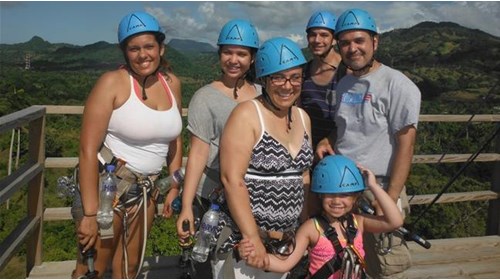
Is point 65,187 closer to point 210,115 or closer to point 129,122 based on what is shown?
point 129,122

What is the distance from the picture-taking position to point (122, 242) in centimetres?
278

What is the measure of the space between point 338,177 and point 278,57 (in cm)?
70

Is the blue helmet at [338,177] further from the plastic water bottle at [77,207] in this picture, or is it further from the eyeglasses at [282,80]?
the plastic water bottle at [77,207]

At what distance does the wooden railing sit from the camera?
3.18 meters

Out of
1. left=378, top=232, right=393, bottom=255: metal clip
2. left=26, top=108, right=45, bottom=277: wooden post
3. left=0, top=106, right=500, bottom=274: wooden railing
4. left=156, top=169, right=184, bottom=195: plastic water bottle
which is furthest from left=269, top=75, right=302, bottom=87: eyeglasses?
left=26, top=108, right=45, bottom=277: wooden post

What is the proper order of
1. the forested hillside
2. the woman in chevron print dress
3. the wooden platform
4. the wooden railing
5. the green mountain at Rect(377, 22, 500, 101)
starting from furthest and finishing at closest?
1. the green mountain at Rect(377, 22, 500, 101)
2. the forested hillside
3. the wooden platform
4. the wooden railing
5. the woman in chevron print dress

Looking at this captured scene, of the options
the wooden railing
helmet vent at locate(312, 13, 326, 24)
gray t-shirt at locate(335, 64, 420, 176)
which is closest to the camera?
gray t-shirt at locate(335, 64, 420, 176)

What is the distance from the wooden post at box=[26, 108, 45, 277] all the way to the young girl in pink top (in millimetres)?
2253

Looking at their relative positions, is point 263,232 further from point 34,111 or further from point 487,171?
point 487,171

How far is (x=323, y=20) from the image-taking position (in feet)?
10.8

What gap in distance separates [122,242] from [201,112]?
881mm

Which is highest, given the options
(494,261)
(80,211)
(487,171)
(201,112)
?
(201,112)

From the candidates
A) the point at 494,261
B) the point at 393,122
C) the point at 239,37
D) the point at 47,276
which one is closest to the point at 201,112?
the point at 239,37

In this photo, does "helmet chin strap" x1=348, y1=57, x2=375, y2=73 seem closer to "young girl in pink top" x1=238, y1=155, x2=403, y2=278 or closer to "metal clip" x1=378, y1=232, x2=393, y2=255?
"young girl in pink top" x1=238, y1=155, x2=403, y2=278
